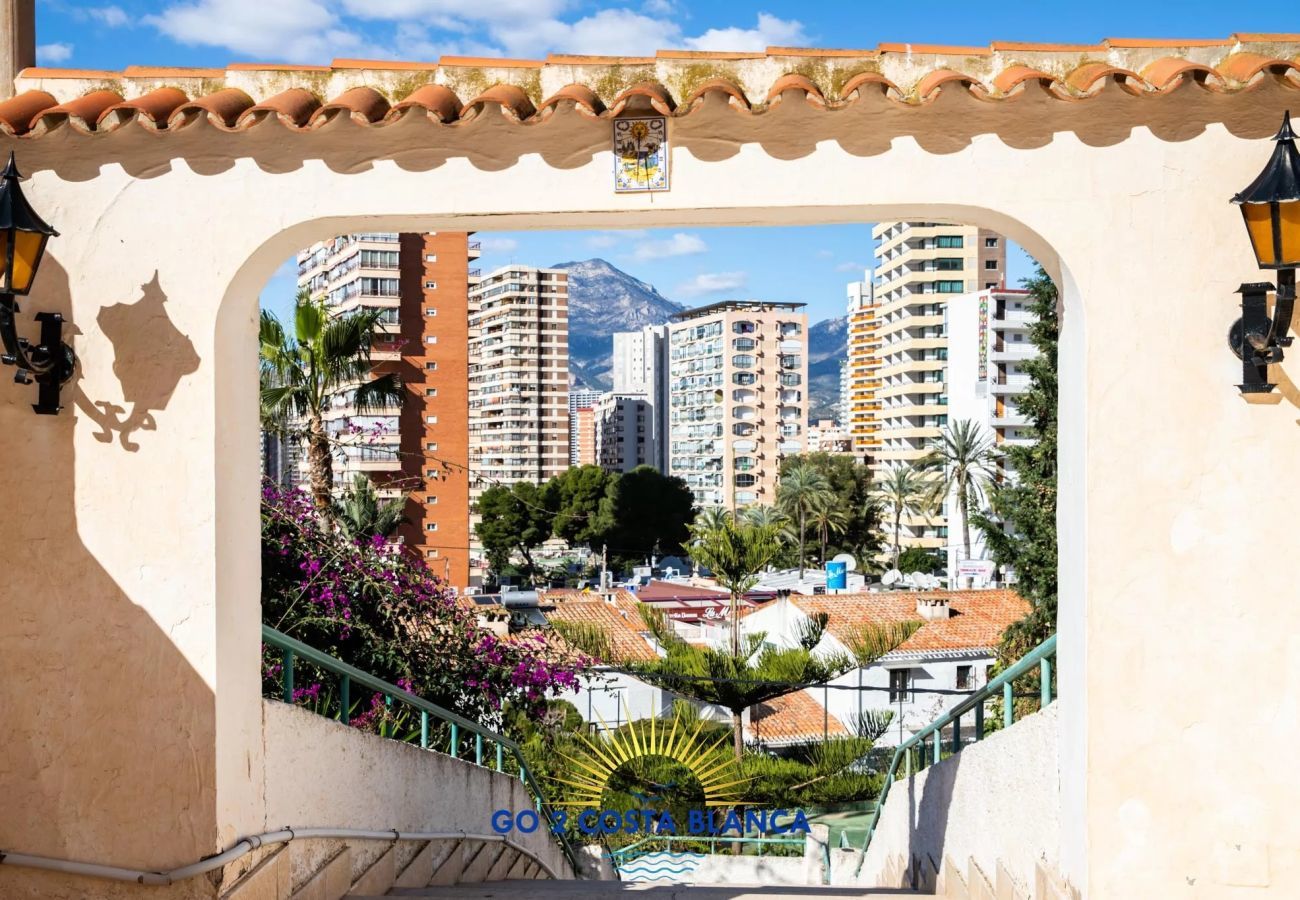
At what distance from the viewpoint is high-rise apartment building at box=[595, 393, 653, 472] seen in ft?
462

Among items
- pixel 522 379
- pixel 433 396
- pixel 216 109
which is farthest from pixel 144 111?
pixel 522 379

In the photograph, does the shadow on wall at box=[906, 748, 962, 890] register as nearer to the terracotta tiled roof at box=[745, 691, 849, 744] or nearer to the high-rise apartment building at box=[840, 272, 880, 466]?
the terracotta tiled roof at box=[745, 691, 849, 744]

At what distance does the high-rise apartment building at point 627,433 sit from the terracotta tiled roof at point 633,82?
13532cm

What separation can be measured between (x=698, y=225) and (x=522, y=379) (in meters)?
107

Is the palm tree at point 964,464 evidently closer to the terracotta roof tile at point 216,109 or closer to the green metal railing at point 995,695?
the green metal railing at point 995,695

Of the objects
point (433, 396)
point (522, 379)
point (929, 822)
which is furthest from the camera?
point (522, 379)

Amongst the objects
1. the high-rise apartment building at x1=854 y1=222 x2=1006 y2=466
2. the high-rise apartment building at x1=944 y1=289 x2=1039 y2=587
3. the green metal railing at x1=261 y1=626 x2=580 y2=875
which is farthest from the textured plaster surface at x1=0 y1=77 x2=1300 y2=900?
the high-rise apartment building at x1=854 y1=222 x2=1006 y2=466

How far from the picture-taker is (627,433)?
141m

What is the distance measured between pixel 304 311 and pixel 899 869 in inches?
289

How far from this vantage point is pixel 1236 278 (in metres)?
3.68

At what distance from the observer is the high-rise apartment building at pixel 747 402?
10675 centimetres

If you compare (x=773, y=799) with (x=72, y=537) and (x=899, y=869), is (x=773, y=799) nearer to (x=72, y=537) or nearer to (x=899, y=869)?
(x=899, y=869)

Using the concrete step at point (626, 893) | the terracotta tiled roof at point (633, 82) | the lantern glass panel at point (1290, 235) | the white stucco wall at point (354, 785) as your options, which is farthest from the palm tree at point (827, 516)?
the lantern glass panel at point (1290, 235)

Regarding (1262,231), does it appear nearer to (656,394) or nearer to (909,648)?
(909,648)
